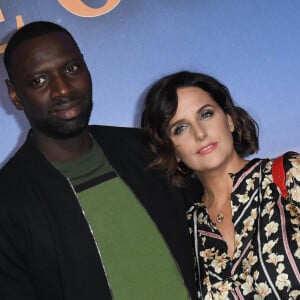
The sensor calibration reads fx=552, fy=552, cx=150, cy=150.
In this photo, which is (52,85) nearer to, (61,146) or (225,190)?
(61,146)

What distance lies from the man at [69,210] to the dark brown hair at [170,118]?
0.47 ft

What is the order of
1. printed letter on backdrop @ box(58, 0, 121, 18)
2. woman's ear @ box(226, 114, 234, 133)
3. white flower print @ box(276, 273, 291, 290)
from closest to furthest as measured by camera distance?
1. white flower print @ box(276, 273, 291, 290)
2. woman's ear @ box(226, 114, 234, 133)
3. printed letter on backdrop @ box(58, 0, 121, 18)

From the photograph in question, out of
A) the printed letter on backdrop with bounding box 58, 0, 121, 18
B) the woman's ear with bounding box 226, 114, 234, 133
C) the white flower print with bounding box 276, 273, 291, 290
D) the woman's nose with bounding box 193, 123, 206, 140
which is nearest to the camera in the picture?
the white flower print with bounding box 276, 273, 291, 290

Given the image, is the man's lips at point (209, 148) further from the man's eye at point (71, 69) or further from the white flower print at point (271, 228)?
the man's eye at point (71, 69)

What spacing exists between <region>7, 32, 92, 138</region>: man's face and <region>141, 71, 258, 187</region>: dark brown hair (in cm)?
27

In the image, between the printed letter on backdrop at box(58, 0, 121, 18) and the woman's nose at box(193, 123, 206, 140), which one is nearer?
the woman's nose at box(193, 123, 206, 140)

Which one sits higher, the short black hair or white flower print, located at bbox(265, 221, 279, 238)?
the short black hair

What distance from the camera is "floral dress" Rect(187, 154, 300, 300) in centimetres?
132

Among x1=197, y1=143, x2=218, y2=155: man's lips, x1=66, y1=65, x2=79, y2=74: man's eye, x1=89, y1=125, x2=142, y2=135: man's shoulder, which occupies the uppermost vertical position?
x1=66, y1=65, x2=79, y2=74: man's eye

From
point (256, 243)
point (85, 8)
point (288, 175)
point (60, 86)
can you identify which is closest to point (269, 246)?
point (256, 243)

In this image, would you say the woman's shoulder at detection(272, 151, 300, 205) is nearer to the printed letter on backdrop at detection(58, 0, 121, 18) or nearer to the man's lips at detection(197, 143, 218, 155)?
the man's lips at detection(197, 143, 218, 155)

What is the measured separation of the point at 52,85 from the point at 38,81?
4 cm

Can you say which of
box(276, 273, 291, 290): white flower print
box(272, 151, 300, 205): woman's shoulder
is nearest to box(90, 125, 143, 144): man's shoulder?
box(272, 151, 300, 205): woman's shoulder

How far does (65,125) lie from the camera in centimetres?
135
